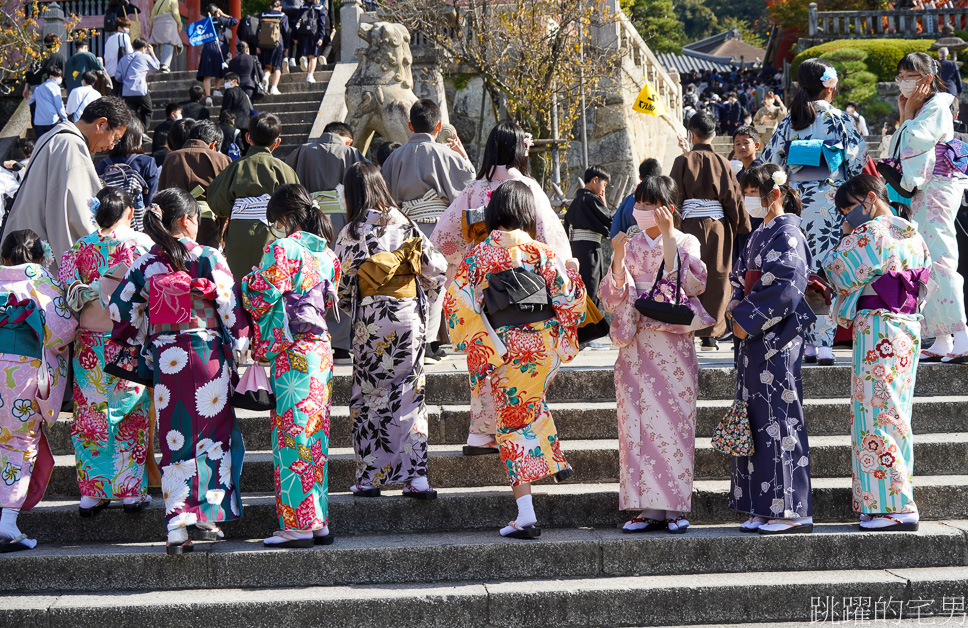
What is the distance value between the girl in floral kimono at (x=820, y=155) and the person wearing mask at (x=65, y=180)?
4593 millimetres

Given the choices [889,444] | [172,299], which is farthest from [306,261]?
[889,444]

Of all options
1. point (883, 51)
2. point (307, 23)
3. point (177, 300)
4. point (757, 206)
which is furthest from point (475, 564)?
point (883, 51)

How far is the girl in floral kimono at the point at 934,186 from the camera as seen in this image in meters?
6.23

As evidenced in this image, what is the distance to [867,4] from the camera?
29000 millimetres

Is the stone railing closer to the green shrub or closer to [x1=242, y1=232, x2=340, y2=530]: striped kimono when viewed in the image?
the green shrub

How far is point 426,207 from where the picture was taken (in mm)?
6766

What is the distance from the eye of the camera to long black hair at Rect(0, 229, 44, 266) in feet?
16.5

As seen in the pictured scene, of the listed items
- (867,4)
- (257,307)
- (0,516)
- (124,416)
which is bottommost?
(0,516)

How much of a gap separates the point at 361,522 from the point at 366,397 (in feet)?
2.15

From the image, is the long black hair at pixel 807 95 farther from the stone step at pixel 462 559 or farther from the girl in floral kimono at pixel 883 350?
the stone step at pixel 462 559

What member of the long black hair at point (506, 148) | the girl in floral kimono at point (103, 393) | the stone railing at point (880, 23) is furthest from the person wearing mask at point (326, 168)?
the stone railing at point (880, 23)

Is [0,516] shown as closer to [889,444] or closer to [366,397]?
[366,397]

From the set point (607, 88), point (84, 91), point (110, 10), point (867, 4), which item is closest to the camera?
point (84, 91)

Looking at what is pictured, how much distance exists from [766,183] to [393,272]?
2008 millimetres
